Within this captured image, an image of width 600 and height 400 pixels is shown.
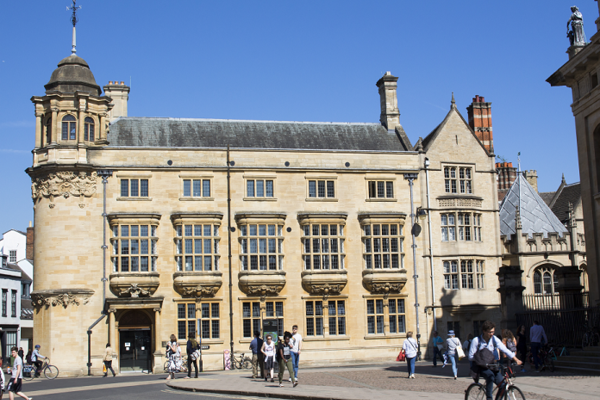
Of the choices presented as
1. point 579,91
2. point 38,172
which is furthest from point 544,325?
point 38,172

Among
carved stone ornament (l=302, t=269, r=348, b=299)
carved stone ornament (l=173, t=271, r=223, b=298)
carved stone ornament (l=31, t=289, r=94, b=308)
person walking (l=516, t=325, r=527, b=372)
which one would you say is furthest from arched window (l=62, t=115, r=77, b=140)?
person walking (l=516, t=325, r=527, b=372)

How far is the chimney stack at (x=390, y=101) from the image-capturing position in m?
40.8

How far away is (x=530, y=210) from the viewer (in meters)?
43.7

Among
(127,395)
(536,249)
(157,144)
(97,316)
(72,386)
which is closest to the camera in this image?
(127,395)

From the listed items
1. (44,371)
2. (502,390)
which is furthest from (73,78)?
(502,390)

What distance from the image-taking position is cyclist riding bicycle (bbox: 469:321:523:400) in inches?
523

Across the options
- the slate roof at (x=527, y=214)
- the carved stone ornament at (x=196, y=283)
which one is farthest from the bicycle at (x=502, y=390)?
the slate roof at (x=527, y=214)

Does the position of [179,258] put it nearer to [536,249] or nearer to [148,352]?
[148,352]

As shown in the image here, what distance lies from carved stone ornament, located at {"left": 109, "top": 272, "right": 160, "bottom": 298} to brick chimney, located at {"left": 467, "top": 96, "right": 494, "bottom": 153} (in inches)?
1021

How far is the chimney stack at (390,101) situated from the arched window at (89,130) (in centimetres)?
1731

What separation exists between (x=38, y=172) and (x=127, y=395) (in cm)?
1769

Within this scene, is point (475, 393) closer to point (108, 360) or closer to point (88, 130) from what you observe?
point (108, 360)

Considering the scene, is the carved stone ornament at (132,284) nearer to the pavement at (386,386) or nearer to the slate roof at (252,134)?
the slate roof at (252,134)

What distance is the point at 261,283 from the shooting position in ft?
114
